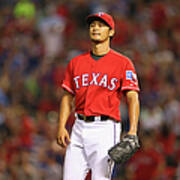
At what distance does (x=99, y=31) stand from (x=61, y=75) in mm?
5357

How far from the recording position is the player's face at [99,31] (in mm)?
4562

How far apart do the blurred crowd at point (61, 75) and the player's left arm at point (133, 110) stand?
3.42 m

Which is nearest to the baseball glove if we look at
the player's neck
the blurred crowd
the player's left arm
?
the player's left arm

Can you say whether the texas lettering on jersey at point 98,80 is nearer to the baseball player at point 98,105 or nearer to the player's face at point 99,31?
the baseball player at point 98,105

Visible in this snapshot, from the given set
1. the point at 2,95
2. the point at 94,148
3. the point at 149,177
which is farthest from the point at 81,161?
the point at 2,95

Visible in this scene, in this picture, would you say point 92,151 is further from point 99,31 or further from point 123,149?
point 99,31

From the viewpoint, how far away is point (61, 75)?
9.88m

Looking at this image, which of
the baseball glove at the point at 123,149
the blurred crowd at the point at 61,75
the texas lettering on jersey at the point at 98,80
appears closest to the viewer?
the baseball glove at the point at 123,149

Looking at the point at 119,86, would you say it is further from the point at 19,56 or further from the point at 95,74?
the point at 19,56

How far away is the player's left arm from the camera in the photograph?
14.4 ft

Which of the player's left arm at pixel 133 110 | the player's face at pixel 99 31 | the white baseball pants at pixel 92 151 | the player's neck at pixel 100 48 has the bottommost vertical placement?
the white baseball pants at pixel 92 151

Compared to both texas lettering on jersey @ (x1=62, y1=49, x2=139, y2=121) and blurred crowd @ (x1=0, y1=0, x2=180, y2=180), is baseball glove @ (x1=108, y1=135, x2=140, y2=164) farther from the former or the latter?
blurred crowd @ (x1=0, y1=0, x2=180, y2=180)

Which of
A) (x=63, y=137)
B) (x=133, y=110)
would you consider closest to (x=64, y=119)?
(x=63, y=137)

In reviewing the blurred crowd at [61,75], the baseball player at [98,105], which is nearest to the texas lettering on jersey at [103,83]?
the baseball player at [98,105]
